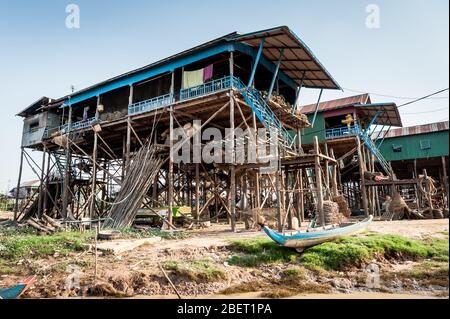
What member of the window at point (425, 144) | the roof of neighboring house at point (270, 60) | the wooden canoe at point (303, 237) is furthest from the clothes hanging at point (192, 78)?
the window at point (425, 144)

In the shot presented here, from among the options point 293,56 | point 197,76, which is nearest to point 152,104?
point 197,76

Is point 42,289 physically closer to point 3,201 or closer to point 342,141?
point 342,141

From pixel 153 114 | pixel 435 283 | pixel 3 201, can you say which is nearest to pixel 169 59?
pixel 153 114

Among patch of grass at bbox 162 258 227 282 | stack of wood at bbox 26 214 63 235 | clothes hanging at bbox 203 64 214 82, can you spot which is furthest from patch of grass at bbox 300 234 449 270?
stack of wood at bbox 26 214 63 235

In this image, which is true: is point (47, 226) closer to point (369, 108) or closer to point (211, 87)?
point (211, 87)

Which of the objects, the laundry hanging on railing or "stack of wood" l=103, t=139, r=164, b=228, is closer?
"stack of wood" l=103, t=139, r=164, b=228

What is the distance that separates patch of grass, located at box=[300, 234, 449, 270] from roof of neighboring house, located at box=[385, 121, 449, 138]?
18.8 m

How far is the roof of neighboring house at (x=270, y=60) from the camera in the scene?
12997 millimetres

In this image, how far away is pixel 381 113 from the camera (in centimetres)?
2152

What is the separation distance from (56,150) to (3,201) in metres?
21.7

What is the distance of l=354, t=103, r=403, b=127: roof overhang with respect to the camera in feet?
66.5

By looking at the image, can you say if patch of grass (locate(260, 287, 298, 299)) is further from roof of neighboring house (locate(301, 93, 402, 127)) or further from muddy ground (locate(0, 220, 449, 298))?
roof of neighboring house (locate(301, 93, 402, 127))

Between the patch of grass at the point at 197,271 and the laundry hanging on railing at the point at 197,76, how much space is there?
30.9 ft

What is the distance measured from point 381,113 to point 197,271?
19.4 meters
